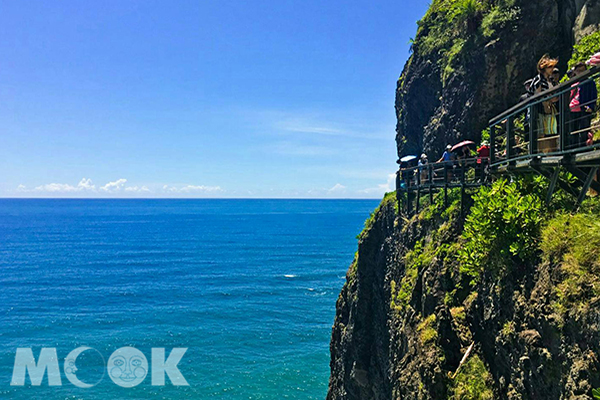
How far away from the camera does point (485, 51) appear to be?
20.7m

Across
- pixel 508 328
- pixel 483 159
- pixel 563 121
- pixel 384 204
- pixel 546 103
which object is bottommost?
pixel 508 328

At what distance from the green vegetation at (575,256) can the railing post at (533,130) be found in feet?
6.05

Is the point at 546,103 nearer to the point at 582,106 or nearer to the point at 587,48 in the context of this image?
the point at 582,106

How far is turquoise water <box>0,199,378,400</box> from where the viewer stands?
120 feet

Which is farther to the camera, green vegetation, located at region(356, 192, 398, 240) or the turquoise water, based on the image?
the turquoise water

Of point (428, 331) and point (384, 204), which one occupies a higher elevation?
point (384, 204)

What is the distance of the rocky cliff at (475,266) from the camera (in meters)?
7.49

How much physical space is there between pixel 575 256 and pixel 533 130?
3444 mm

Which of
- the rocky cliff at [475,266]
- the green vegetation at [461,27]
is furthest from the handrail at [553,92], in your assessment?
the green vegetation at [461,27]

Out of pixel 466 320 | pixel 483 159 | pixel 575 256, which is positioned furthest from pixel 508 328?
pixel 483 159

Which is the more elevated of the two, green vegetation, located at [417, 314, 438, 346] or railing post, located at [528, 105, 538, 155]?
railing post, located at [528, 105, 538, 155]

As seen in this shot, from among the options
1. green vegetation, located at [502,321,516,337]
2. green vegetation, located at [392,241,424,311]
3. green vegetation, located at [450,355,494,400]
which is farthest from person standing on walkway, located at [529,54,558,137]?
green vegetation, located at [392,241,424,311]

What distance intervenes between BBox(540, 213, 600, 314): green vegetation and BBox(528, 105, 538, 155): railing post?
1844mm

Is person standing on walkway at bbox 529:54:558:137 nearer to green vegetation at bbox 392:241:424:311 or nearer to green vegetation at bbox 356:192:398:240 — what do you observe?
green vegetation at bbox 392:241:424:311
